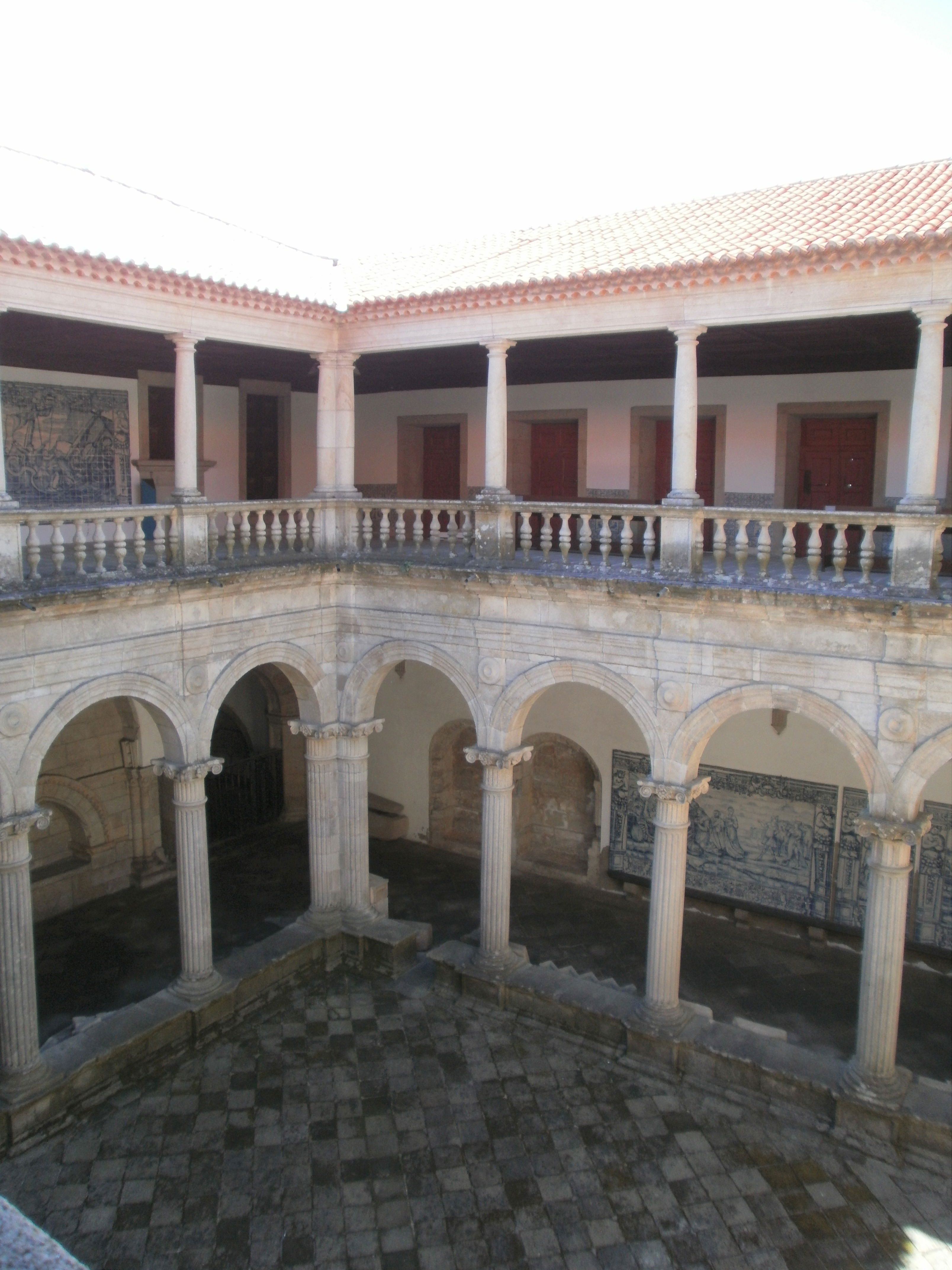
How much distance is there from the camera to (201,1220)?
8250 millimetres

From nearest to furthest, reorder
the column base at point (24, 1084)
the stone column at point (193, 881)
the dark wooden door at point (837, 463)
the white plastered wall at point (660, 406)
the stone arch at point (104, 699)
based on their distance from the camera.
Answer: the column base at point (24, 1084), the stone arch at point (104, 699), the stone column at point (193, 881), the white plastered wall at point (660, 406), the dark wooden door at point (837, 463)

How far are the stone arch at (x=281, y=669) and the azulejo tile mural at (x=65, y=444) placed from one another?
2.73 meters

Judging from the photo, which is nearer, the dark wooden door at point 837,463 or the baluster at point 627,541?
the baluster at point 627,541

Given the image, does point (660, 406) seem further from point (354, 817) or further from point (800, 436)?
point (354, 817)

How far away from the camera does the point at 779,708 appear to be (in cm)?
985

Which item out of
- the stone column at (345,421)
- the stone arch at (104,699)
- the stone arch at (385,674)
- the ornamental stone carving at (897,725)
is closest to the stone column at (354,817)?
the stone arch at (385,674)

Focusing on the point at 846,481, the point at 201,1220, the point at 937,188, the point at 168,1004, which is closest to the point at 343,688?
the point at 168,1004

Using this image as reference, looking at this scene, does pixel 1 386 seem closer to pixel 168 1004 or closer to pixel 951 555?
pixel 168 1004

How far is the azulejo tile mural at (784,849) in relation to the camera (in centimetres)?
1234

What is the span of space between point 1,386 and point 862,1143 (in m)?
11.8

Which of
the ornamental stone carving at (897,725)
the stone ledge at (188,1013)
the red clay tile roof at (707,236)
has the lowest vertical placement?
the stone ledge at (188,1013)

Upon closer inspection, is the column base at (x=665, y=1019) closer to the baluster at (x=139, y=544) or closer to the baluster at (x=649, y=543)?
the baluster at (x=649, y=543)

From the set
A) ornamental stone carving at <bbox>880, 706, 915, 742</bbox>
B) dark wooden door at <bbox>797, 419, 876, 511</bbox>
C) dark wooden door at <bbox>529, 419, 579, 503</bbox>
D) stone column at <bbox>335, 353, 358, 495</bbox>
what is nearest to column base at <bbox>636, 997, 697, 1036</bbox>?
ornamental stone carving at <bbox>880, 706, 915, 742</bbox>

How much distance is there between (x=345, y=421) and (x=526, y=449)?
3693mm
